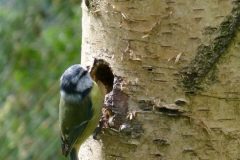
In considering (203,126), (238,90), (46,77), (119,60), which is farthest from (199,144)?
(46,77)

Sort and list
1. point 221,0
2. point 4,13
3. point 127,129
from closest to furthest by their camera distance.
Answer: point 221,0 → point 127,129 → point 4,13

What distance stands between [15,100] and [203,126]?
2.09 metres

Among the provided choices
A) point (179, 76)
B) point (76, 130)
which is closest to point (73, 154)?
point (76, 130)

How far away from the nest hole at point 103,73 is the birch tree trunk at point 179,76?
0.08 metres

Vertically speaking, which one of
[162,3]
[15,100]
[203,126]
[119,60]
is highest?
[162,3]

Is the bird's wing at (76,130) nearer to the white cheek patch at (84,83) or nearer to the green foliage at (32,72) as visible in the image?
the white cheek patch at (84,83)

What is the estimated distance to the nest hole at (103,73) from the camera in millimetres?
2055

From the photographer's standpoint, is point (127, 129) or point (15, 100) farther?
point (15, 100)

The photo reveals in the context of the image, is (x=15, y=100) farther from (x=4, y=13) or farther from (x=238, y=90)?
(x=238, y=90)

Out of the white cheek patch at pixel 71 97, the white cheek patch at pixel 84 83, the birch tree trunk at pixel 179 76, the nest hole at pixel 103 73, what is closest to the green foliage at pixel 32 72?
the white cheek patch at pixel 71 97

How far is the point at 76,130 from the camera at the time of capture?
7.77 ft

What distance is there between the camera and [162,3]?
1.87 meters

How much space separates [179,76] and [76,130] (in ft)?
1.97

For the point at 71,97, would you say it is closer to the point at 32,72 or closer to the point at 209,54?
the point at 209,54
